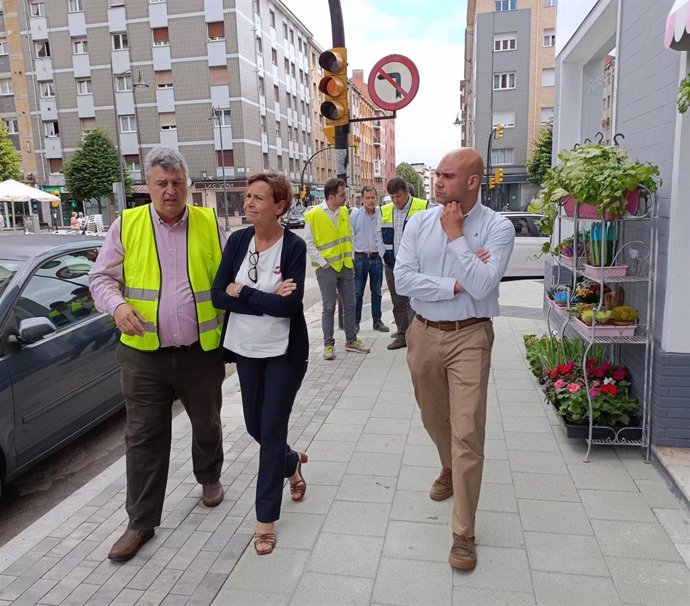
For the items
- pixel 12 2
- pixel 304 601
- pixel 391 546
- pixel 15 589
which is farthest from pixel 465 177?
pixel 12 2

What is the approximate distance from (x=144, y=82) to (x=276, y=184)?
47459 millimetres

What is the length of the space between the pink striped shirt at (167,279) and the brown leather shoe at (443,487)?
168 cm

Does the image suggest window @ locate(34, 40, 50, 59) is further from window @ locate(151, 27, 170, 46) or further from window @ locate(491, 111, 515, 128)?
window @ locate(491, 111, 515, 128)

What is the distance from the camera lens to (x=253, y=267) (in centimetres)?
310

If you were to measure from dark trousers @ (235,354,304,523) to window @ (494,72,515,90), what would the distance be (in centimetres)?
4359

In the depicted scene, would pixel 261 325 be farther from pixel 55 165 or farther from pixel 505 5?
pixel 55 165

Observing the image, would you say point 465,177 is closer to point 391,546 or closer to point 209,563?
point 391,546

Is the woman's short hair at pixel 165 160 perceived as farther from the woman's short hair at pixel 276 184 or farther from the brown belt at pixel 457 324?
the brown belt at pixel 457 324

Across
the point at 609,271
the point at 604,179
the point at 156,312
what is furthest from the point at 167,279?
the point at 609,271

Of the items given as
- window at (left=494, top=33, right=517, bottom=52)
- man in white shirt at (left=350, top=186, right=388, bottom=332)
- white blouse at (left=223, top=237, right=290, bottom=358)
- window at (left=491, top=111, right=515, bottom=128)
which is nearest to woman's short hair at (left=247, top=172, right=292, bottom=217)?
white blouse at (left=223, top=237, right=290, bottom=358)

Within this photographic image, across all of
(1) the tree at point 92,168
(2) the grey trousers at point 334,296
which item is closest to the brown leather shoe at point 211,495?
(2) the grey trousers at point 334,296

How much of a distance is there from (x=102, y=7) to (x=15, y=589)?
50.9 metres

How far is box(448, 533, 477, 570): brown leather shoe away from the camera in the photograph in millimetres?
2830

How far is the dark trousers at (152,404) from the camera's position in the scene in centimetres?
311
